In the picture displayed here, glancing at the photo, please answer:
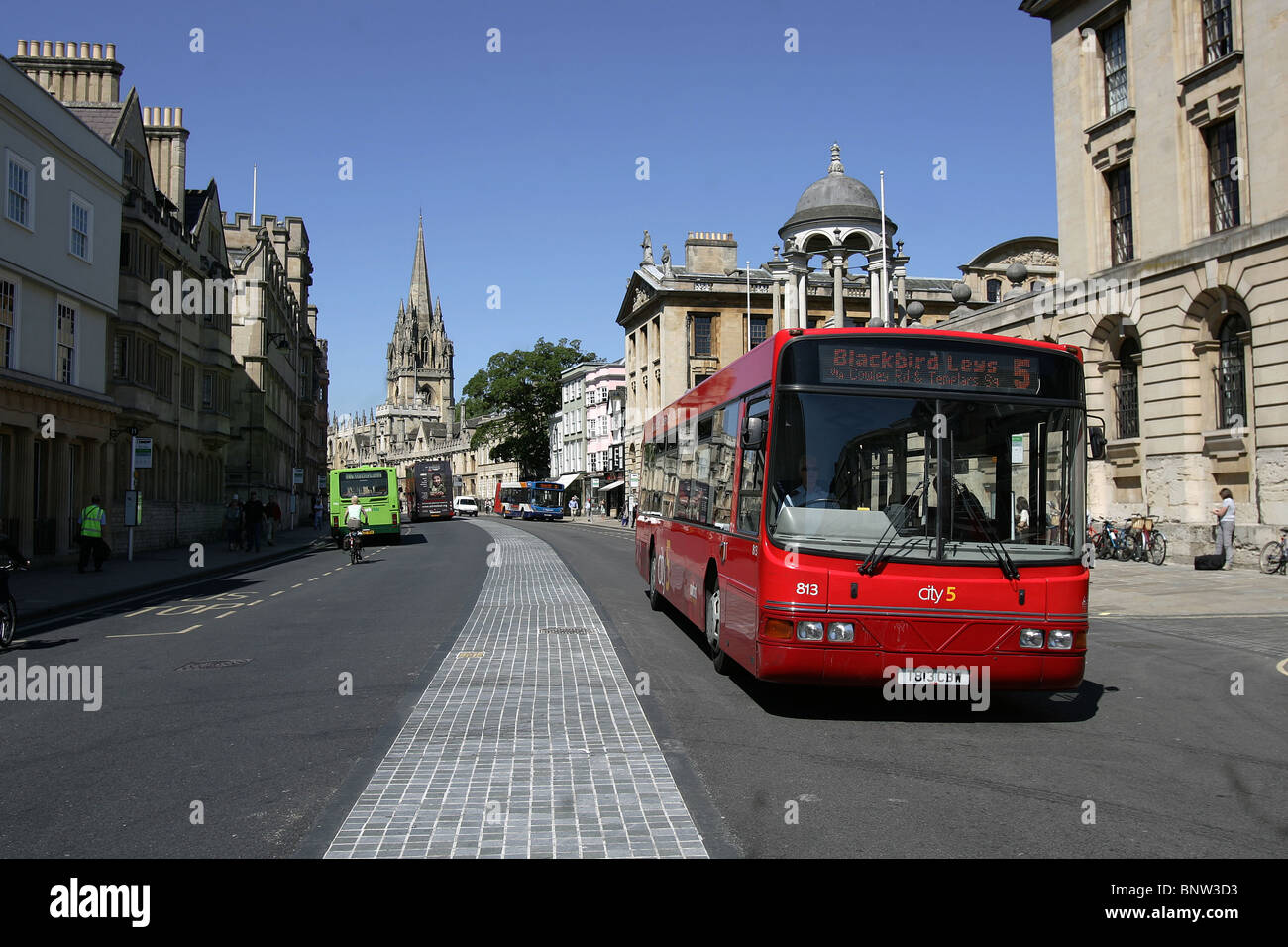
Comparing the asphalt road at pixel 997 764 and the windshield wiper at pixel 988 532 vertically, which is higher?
the windshield wiper at pixel 988 532

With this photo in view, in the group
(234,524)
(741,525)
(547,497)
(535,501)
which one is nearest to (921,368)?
(741,525)

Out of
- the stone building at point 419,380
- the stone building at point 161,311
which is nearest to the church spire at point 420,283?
the stone building at point 419,380

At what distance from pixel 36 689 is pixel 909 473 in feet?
26.2

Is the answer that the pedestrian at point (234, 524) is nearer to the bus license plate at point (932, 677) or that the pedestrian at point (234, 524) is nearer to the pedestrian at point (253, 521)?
the pedestrian at point (253, 521)

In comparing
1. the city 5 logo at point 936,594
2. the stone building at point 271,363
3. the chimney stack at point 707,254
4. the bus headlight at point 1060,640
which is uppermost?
the chimney stack at point 707,254

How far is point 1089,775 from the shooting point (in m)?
6.50

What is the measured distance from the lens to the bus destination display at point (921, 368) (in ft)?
26.9

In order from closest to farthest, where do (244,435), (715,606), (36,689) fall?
1. (36,689)
2. (715,606)
3. (244,435)

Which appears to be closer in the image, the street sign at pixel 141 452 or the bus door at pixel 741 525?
the bus door at pixel 741 525

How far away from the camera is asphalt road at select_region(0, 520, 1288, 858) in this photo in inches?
206

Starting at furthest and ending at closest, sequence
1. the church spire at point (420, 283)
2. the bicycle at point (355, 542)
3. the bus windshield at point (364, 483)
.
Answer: the church spire at point (420, 283) < the bus windshield at point (364, 483) < the bicycle at point (355, 542)

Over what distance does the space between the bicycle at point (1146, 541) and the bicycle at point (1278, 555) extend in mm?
3061
